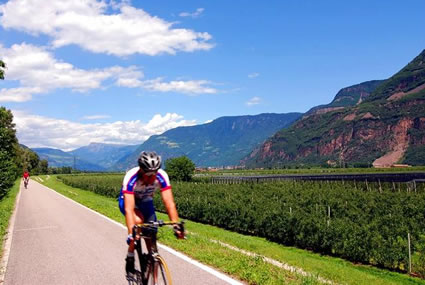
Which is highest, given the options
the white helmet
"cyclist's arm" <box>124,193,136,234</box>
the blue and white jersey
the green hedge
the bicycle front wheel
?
the white helmet

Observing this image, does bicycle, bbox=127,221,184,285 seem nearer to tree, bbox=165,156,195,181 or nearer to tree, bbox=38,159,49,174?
tree, bbox=165,156,195,181

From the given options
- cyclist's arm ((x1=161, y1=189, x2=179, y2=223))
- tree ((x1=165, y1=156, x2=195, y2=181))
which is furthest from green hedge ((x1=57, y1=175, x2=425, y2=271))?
tree ((x1=165, y1=156, x2=195, y2=181))

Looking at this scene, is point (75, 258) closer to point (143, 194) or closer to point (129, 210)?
point (143, 194)

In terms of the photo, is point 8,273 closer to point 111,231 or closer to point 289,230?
point 111,231

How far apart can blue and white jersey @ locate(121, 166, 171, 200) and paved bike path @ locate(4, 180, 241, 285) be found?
2.11 meters

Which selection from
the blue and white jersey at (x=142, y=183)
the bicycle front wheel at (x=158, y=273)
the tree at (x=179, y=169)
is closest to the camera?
the bicycle front wheel at (x=158, y=273)

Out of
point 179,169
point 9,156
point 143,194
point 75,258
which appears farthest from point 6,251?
point 179,169

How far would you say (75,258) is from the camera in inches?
361

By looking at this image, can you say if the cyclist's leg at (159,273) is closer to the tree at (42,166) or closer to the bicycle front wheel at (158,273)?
the bicycle front wheel at (158,273)

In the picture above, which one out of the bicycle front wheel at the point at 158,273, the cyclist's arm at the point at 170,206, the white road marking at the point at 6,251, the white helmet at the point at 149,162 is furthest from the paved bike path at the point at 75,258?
the white helmet at the point at 149,162

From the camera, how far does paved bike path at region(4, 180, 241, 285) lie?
24.2ft

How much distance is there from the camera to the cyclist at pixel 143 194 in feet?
16.5

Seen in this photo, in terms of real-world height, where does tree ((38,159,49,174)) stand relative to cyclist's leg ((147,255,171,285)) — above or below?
above

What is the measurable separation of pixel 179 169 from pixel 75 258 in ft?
200
